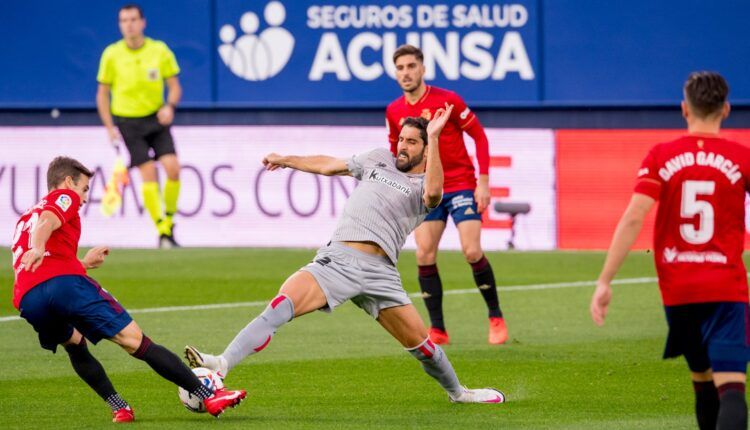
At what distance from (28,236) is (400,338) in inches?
90.8

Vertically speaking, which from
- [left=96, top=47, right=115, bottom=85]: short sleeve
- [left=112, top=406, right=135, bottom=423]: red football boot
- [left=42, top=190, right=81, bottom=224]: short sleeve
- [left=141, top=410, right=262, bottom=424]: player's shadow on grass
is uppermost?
[left=96, top=47, right=115, bottom=85]: short sleeve

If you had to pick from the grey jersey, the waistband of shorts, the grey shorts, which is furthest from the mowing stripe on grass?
the grey shorts

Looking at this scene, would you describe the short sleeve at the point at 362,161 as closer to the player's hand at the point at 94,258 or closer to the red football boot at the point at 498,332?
the player's hand at the point at 94,258

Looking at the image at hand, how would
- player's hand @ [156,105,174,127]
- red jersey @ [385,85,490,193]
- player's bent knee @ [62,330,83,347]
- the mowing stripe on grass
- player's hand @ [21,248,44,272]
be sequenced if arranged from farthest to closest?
player's hand @ [156,105,174,127]
the mowing stripe on grass
red jersey @ [385,85,490,193]
player's bent knee @ [62,330,83,347]
player's hand @ [21,248,44,272]

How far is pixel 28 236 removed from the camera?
8.37 meters

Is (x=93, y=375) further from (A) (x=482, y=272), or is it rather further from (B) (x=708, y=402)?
(A) (x=482, y=272)

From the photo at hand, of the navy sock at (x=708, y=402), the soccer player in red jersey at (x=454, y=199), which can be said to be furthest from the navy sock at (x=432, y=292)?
the navy sock at (x=708, y=402)

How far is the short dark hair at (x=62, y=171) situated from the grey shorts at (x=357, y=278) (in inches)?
58.8

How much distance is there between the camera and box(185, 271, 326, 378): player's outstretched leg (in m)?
8.45

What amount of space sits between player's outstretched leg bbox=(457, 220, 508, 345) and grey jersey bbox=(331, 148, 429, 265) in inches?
101

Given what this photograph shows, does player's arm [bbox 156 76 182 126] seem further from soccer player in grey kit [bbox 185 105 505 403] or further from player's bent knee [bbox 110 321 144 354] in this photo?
player's bent knee [bbox 110 321 144 354]

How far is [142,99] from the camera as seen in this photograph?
19.8 metres

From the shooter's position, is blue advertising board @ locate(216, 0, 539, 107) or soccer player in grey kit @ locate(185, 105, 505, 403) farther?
blue advertising board @ locate(216, 0, 539, 107)

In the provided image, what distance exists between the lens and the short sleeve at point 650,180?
6879mm
